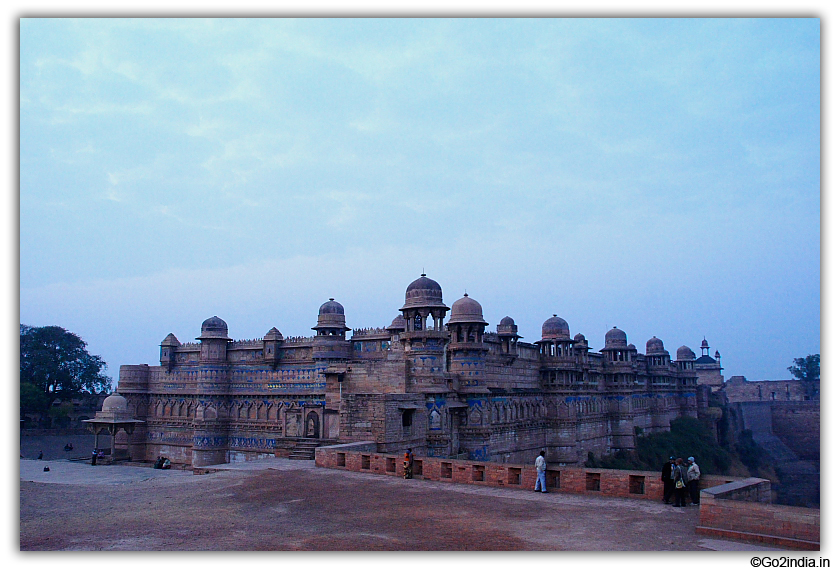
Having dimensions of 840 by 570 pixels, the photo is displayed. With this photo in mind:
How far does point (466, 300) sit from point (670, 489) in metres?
19.7

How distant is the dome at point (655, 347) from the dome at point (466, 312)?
34.0 metres

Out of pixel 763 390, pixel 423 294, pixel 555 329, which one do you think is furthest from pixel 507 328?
pixel 763 390

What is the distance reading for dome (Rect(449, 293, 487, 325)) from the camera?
30234 millimetres

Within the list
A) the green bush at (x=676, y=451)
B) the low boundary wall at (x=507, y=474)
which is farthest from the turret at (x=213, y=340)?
the low boundary wall at (x=507, y=474)

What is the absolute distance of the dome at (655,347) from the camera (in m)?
59.1

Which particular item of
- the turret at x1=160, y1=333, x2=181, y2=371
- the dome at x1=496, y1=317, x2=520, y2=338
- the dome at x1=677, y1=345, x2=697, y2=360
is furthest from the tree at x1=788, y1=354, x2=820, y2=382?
the turret at x1=160, y1=333, x2=181, y2=371

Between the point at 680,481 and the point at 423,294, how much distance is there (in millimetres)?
16658

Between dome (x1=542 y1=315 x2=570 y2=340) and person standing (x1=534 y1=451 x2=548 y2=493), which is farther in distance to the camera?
dome (x1=542 y1=315 x2=570 y2=340)

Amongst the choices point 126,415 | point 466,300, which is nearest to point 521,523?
point 466,300

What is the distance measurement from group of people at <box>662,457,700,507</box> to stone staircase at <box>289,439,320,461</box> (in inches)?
436

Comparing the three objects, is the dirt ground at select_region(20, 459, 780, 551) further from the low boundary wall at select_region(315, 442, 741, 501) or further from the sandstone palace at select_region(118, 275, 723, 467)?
the sandstone palace at select_region(118, 275, 723, 467)

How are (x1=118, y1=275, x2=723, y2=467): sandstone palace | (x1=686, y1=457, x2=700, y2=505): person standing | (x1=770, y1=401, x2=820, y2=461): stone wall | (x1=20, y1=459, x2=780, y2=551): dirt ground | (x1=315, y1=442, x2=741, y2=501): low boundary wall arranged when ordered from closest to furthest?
(x1=20, y1=459, x2=780, y2=551): dirt ground
(x1=686, y1=457, x2=700, y2=505): person standing
(x1=315, y1=442, x2=741, y2=501): low boundary wall
(x1=118, y1=275, x2=723, y2=467): sandstone palace
(x1=770, y1=401, x2=820, y2=461): stone wall

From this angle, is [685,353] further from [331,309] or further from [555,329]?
[331,309]

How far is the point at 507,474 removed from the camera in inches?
563
